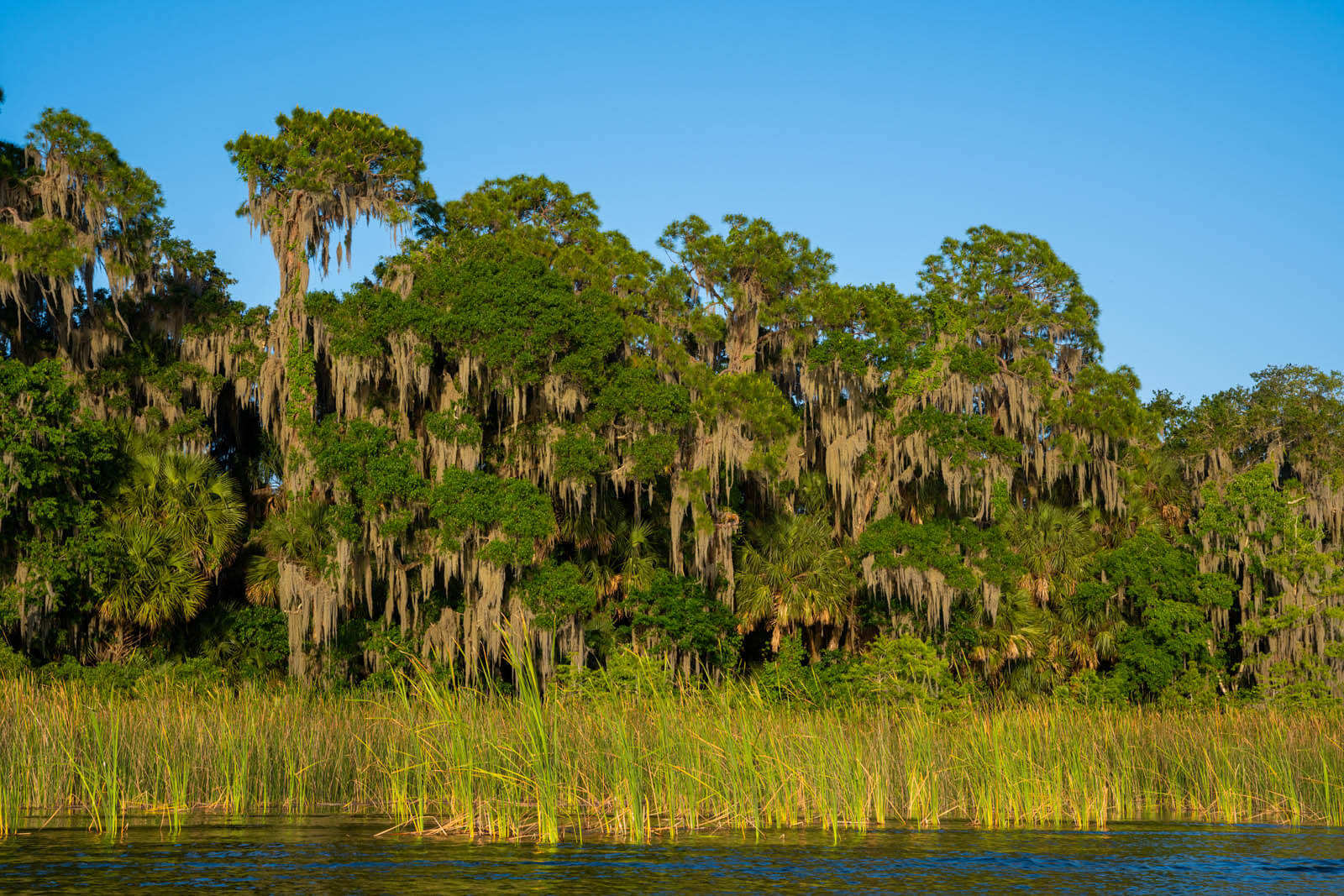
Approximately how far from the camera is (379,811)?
38.5 ft

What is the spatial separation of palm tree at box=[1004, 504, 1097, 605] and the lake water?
22062mm

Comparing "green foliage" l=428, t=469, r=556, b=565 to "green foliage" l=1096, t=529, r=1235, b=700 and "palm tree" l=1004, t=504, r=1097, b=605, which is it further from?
"green foliage" l=1096, t=529, r=1235, b=700

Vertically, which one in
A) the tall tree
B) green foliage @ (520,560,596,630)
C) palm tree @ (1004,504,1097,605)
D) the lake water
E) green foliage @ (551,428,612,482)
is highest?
the tall tree

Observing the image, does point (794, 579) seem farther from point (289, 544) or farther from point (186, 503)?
point (186, 503)

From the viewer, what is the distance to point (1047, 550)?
3256 cm

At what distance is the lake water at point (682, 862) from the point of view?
26.1 feet

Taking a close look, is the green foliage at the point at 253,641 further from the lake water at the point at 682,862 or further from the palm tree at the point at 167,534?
the lake water at the point at 682,862

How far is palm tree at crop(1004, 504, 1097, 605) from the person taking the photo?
32438 millimetres

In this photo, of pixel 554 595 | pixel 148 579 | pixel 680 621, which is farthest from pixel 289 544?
pixel 680 621

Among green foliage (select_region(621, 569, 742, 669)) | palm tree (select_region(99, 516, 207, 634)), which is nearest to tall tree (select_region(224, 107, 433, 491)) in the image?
Result: palm tree (select_region(99, 516, 207, 634))

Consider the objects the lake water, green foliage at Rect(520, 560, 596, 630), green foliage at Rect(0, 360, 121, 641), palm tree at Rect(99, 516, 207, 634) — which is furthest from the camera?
green foliage at Rect(520, 560, 596, 630)

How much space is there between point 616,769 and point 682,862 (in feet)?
7.13

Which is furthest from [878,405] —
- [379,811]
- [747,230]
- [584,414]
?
[379,811]

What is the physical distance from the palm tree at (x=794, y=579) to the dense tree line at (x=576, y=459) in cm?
8
